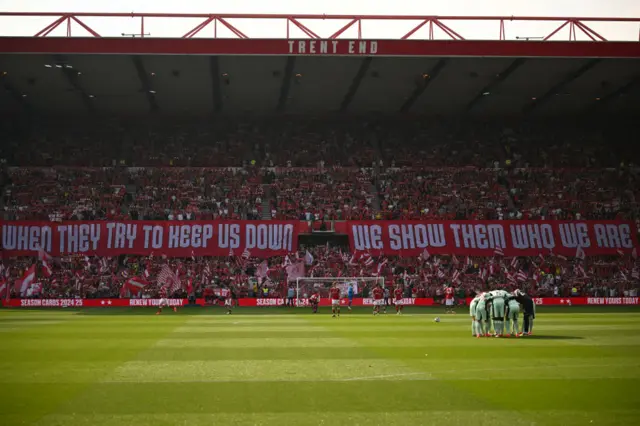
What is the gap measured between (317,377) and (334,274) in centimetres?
3647

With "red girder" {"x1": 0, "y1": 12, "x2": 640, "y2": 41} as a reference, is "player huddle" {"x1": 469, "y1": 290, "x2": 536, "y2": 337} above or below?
below

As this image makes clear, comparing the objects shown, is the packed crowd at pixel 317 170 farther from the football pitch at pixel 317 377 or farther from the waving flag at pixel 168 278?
the football pitch at pixel 317 377

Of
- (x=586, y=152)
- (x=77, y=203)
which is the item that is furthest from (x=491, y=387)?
(x=586, y=152)

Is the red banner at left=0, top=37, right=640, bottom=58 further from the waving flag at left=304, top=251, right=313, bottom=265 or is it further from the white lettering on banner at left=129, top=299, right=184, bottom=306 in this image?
the white lettering on banner at left=129, top=299, right=184, bottom=306

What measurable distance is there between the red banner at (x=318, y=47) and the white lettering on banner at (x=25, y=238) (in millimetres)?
11786

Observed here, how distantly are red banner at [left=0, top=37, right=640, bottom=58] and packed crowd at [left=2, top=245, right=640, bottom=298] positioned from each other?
535 inches

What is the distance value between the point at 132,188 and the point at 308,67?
53.2ft

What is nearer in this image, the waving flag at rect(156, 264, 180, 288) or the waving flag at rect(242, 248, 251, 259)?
the waving flag at rect(156, 264, 180, 288)

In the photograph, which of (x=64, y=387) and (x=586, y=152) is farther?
(x=586, y=152)

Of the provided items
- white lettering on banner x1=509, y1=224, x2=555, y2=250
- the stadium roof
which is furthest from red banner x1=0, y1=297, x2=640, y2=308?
the stadium roof

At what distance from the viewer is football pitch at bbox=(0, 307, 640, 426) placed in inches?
501

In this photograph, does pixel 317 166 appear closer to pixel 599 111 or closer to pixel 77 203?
pixel 77 203

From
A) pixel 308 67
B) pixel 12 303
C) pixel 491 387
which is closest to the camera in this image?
pixel 491 387

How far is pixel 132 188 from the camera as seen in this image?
5969 cm
